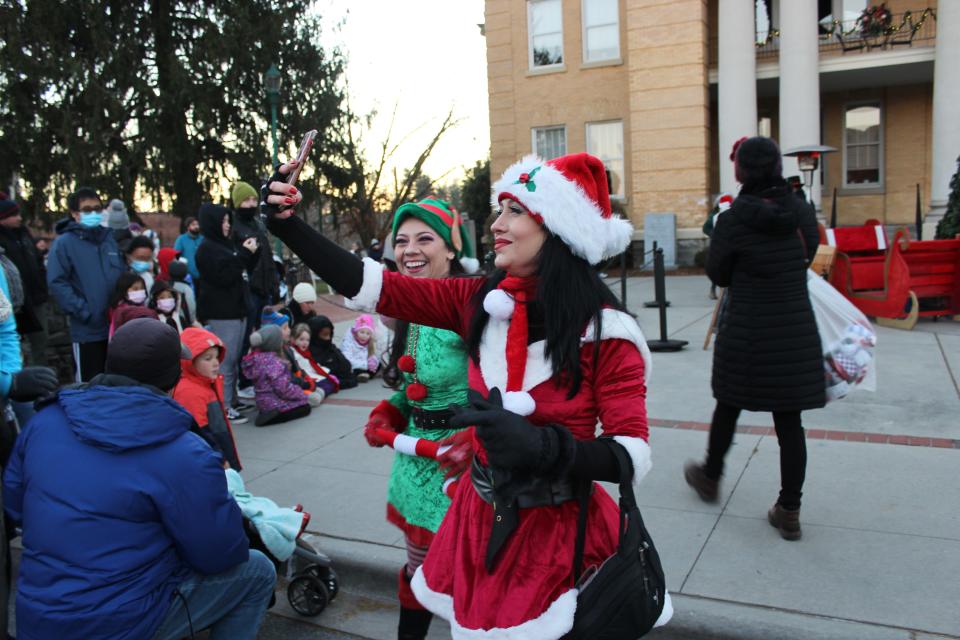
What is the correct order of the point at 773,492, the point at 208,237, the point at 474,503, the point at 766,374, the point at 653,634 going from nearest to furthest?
the point at 474,503 → the point at 653,634 → the point at 766,374 → the point at 773,492 → the point at 208,237

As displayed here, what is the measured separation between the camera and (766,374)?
3707 mm

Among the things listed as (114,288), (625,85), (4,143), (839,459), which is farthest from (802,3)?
(4,143)

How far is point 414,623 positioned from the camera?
8.43ft

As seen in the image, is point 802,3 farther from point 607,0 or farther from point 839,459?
point 839,459

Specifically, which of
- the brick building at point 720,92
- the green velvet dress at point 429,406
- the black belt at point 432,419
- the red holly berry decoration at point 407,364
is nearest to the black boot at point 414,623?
the green velvet dress at point 429,406

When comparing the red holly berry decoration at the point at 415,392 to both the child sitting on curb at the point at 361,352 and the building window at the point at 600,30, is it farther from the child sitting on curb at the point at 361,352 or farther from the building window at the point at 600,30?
the building window at the point at 600,30

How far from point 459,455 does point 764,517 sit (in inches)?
99.8

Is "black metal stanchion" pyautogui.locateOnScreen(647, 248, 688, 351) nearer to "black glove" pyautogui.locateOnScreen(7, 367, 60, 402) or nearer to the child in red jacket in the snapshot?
the child in red jacket

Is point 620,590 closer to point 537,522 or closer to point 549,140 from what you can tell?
point 537,522

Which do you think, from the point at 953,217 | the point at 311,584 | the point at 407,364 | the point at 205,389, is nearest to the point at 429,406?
the point at 407,364

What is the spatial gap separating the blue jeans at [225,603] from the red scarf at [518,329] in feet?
4.88

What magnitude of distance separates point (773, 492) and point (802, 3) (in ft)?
52.1

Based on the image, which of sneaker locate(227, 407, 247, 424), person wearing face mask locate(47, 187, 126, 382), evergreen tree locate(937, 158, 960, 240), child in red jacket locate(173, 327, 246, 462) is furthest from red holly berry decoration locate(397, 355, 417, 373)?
evergreen tree locate(937, 158, 960, 240)

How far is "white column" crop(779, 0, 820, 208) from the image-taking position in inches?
666
